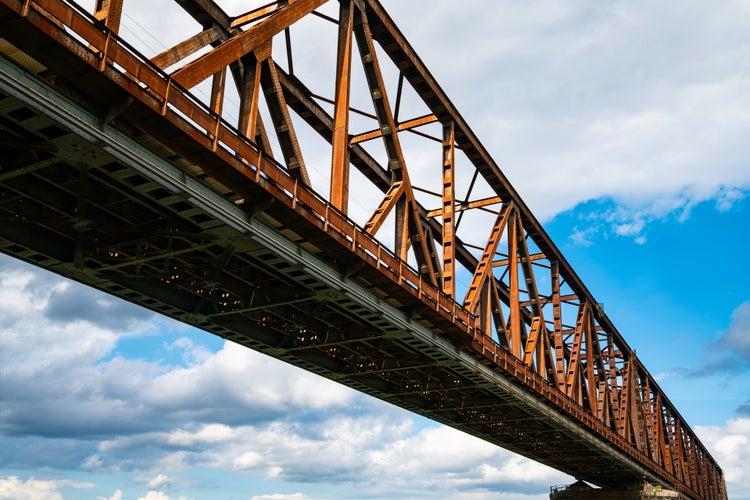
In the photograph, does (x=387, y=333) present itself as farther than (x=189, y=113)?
Yes

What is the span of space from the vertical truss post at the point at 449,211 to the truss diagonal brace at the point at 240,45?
12.3m

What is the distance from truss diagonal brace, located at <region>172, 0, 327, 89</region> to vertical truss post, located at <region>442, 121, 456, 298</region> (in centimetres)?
1230

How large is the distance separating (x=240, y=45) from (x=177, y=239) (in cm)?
586

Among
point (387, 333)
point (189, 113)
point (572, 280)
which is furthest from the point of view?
point (572, 280)

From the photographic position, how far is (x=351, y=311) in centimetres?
2553

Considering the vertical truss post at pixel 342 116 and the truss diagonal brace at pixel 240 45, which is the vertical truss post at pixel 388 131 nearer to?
the vertical truss post at pixel 342 116

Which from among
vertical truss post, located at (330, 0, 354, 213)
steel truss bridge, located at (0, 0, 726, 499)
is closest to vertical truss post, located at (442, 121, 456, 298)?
steel truss bridge, located at (0, 0, 726, 499)

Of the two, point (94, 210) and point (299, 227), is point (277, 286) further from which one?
point (94, 210)

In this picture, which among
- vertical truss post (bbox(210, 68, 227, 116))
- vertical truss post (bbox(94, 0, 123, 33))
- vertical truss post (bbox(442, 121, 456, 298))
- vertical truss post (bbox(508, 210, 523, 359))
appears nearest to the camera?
vertical truss post (bbox(94, 0, 123, 33))

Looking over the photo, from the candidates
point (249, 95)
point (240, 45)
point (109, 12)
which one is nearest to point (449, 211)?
point (249, 95)

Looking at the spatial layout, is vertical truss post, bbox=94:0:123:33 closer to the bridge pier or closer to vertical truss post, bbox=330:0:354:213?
vertical truss post, bbox=330:0:354:213

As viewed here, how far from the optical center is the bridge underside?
1488 centimetres

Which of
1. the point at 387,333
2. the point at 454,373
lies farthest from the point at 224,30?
the point at 454,373

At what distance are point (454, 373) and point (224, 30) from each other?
20.1 m
